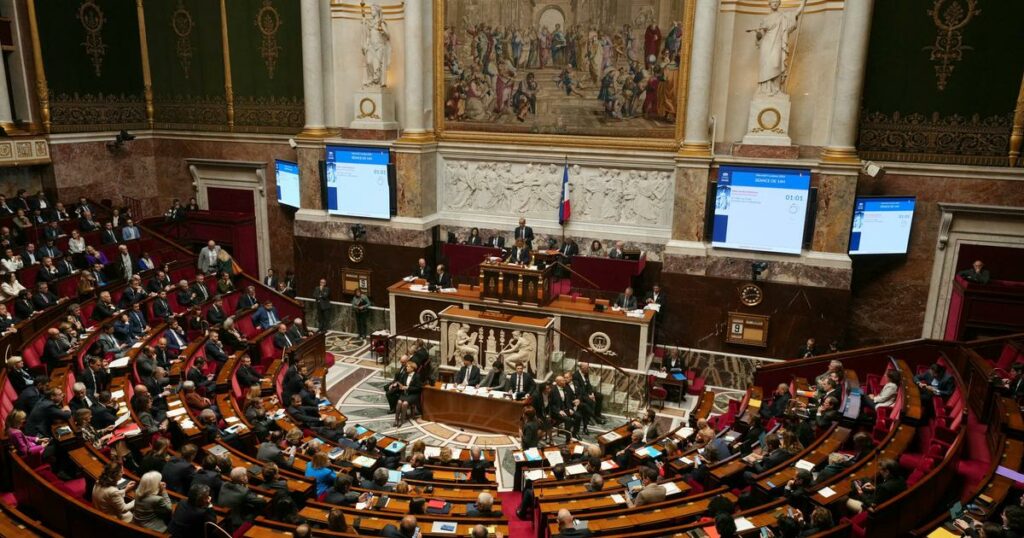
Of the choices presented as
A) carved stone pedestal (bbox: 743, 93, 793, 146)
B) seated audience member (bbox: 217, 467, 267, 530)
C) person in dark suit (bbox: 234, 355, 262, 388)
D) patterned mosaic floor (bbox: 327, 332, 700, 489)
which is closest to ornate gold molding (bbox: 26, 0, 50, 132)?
patterned mosaic floor (bbox: 327, 332, 700, 489)

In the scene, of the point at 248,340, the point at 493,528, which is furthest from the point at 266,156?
the point at 493,528

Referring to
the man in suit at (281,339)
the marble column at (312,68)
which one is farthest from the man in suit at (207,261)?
the man in suit at (281,339)

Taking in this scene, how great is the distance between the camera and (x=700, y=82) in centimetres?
1583

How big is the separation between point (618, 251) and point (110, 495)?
40.1 feet

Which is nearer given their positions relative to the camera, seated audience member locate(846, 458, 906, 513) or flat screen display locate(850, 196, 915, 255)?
seated audience member locate(846, 458, 906, 513)

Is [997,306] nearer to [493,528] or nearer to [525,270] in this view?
[525,270]

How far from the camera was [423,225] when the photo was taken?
1808cm

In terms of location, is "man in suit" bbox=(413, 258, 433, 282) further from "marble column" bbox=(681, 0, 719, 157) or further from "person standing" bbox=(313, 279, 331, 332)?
"marble column" bbox=(681, 0, 719, 157)

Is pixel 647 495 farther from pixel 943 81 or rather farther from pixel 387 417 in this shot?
pixel 943 81

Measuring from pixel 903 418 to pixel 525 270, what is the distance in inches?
311

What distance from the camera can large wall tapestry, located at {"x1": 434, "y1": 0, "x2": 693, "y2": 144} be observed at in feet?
54.0

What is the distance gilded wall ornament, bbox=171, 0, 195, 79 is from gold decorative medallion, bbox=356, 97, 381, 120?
6.16 meters

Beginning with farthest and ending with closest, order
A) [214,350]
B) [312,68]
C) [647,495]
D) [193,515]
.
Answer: [312,68], [214,350], [647,495], [193,515]

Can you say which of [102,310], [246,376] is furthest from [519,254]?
[102,310]
